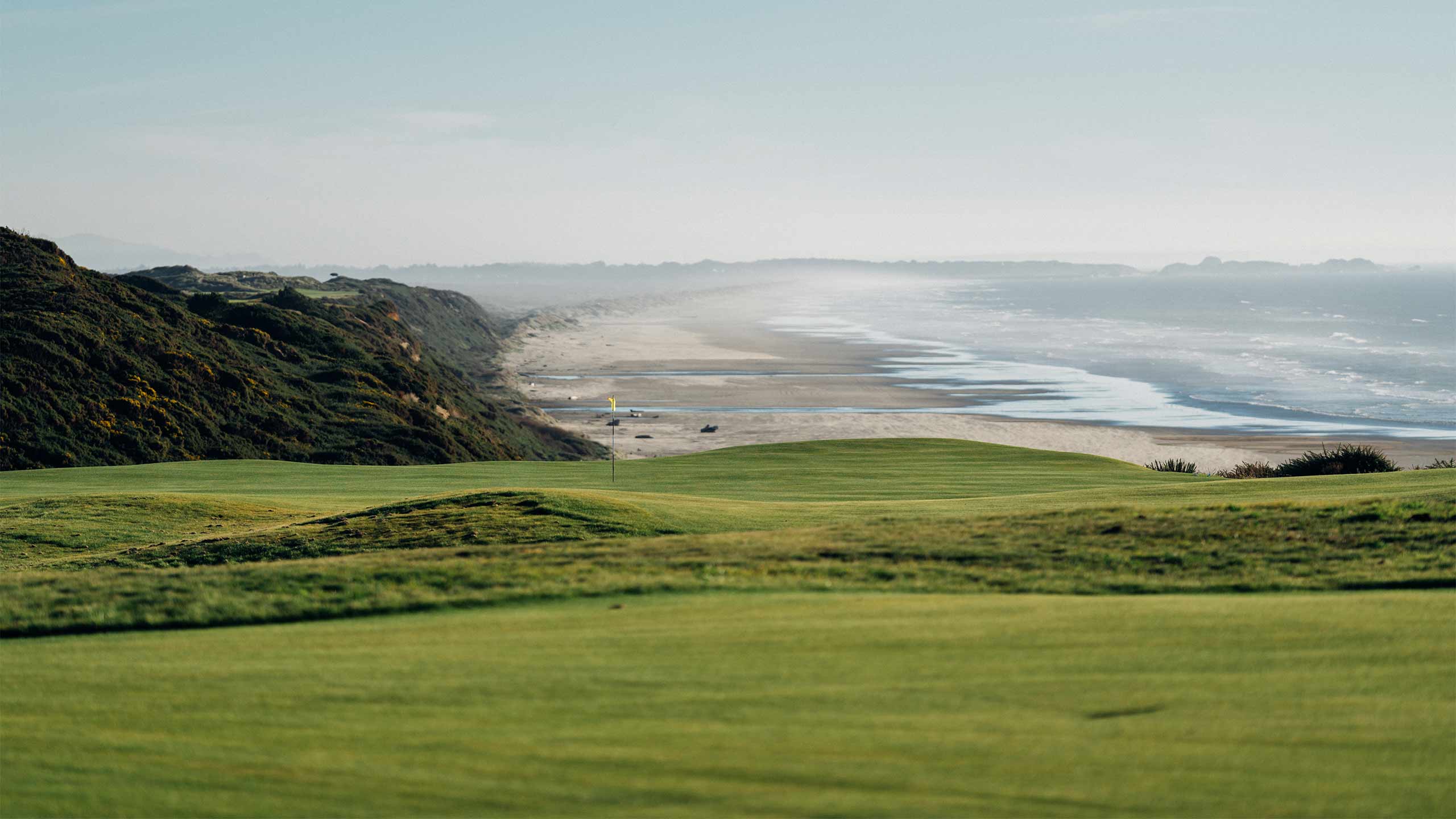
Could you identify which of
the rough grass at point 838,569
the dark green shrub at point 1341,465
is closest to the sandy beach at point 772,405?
the dark green shrub at point 1341,465

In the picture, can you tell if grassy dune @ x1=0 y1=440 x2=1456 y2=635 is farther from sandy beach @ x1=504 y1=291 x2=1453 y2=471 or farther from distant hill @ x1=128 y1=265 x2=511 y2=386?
distant hill @ x1=128 y1=265 x2=511 y2=386

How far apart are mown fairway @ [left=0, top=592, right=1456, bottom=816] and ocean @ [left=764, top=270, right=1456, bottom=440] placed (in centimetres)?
5093

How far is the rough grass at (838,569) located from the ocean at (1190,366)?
149ft

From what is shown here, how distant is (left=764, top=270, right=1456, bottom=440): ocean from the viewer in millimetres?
57562

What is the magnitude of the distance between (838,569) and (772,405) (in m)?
55.2

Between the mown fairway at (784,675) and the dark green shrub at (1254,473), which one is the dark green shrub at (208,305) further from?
the mown fairway at (784,675)

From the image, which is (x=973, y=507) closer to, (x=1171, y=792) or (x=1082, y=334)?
(x=1171, y=792)

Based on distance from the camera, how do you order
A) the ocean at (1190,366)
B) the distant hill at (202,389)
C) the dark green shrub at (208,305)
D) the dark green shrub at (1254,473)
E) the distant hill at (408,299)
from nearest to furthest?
the dark green shrub at (1254,473) < the distant hill at (202,389) < the ocean at (1190,366) < the dark green shrub at (208,305) < the distant hill at (408,299)

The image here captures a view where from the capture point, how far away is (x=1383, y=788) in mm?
4562

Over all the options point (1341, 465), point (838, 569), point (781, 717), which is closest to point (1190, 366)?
point (1341, 465)

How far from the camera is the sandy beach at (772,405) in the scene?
158 ft

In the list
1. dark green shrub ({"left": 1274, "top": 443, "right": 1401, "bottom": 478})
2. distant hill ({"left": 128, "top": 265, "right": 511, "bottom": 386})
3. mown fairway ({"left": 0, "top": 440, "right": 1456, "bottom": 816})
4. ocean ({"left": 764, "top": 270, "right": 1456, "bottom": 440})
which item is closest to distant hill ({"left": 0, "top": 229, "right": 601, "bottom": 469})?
distant hill ({"left": 128, "top": 265, "right": 511, "bottom": 386})

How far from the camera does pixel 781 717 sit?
5.48 metres

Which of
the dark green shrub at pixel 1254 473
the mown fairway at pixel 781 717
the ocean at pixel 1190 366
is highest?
the ocean at pixel 1190 366
